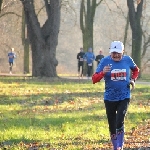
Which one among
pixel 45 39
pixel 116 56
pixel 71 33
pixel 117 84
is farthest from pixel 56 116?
pixel 71 33

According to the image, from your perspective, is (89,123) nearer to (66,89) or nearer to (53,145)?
(53,145)

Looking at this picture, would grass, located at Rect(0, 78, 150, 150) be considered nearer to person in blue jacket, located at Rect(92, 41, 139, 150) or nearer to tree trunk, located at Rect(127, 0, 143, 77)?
person in blue jacket, located at Rect(92, 41, 139, 150)

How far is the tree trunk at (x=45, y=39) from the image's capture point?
3039cm

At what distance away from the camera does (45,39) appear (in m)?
31.0

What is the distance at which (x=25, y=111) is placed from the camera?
50.5ft

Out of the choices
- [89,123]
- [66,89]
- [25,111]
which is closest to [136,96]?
[66,89]

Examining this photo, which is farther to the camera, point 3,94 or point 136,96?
point 136,96

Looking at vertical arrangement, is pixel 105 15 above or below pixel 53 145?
above

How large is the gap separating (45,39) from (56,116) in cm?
1704

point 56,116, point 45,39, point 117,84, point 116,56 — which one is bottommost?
point 56,116

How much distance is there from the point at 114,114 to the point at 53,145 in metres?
1.25

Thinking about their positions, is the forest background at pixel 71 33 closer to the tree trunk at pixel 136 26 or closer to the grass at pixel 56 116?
the tree trunk at pixel 136 26

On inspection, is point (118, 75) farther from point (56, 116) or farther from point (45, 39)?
point (45, 39)

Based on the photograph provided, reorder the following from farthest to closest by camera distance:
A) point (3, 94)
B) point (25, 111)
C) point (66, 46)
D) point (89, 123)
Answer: point (66, 46) < point (3, 94) < point (25, 111) < point (89, 123)
